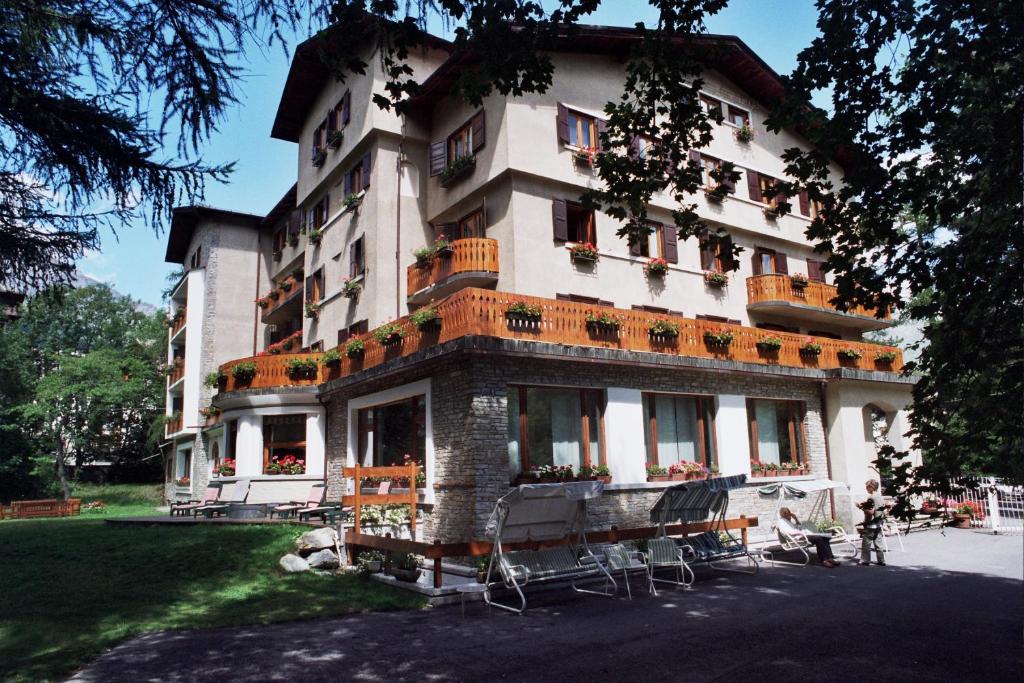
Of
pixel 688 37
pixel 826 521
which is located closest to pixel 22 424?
pixel 826 521

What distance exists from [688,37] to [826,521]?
52.8ft

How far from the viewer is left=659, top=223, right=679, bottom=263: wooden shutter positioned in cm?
2109

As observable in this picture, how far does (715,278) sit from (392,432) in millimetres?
10689

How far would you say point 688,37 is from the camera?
7.80 meters

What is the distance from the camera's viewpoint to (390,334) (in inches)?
677

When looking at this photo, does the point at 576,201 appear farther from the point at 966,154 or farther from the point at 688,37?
the point at 966,154

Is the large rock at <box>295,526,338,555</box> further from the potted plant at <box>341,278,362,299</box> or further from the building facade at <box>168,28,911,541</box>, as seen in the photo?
the potted plant at <box>341,278,362,299</box>

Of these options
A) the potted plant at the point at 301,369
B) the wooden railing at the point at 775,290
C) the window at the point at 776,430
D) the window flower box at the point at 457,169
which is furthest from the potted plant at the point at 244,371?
the wooden railing at the point at 775,290

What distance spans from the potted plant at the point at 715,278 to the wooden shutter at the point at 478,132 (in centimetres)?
795

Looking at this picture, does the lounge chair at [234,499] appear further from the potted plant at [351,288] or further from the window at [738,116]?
the window at [738,116]

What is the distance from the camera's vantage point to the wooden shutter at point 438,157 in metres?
21.1

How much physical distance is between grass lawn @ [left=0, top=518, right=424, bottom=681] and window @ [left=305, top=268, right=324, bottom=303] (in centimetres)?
1065

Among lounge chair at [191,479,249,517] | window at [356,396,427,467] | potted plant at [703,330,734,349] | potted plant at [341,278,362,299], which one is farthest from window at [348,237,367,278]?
potted plant at [703,330,734,349]

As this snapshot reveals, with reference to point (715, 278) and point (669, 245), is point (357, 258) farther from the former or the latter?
point (715, 278)
